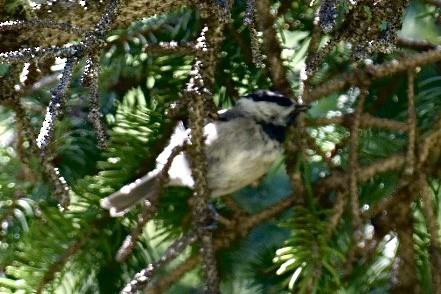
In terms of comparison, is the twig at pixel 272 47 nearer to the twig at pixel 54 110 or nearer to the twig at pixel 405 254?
the twig at pixel 405 254

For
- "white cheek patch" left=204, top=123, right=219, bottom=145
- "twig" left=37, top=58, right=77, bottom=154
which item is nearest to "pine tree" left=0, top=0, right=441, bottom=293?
"twig" left=37, top=58, right=77, bottom=154

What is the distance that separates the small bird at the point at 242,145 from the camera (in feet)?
4.93

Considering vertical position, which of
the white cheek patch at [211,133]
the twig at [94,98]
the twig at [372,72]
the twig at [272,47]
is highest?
the twig at [94,98]

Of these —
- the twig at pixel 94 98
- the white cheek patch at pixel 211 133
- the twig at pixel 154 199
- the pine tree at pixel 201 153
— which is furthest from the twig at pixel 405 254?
the white cheek patch at pixel 211 133

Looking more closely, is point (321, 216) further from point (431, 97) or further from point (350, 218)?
point (431, 97)

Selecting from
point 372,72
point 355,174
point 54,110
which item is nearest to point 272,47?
point 372,72

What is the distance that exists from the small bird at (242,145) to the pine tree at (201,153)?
80 millimetres

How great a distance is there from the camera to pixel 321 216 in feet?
3.81

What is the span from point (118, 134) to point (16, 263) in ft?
0.85

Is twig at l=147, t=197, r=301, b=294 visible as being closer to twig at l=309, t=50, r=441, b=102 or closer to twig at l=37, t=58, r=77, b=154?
twig at l=309, t=50, r=441, b=102

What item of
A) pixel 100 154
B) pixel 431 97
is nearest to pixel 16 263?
pixel 100 154

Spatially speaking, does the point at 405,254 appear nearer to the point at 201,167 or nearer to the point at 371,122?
the point at 371,122

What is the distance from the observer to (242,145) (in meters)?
1.70

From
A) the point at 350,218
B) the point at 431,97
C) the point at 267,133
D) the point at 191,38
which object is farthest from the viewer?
the point at 267,133
